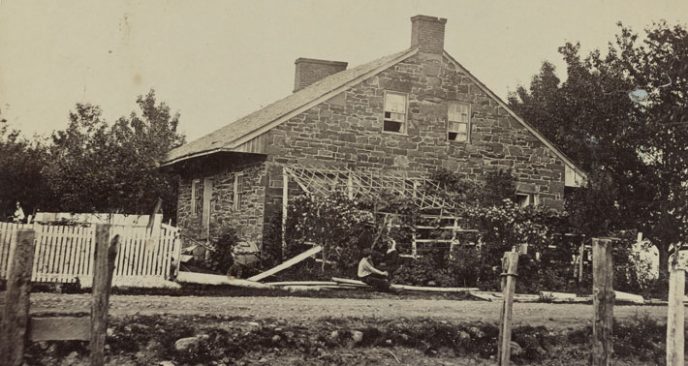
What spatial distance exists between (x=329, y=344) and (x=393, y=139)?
1246cm

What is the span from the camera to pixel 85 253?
48.5 ft

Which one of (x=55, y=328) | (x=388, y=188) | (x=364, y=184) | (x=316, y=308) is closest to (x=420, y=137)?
(x=388, y=188)

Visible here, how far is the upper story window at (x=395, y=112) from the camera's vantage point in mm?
22797

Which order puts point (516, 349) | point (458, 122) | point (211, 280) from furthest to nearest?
point (458, 122)
point (211, 280)
point (516, 349)

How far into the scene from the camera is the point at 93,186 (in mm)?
28469

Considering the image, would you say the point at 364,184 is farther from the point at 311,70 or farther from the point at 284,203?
the point at 311,70

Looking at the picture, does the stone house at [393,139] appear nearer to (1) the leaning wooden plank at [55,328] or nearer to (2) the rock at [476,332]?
(2) the rock at [476,332]

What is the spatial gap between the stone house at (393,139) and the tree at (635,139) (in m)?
3.03

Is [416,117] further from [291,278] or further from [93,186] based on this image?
[93,186]

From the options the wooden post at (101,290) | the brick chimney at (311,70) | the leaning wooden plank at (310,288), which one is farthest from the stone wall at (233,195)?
the wooden post at (101,290)

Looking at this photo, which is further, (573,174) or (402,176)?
(573,174)

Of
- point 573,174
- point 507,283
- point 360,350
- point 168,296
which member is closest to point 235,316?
point 360,350

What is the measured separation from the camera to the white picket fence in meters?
14.6

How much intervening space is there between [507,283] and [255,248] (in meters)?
11.6
